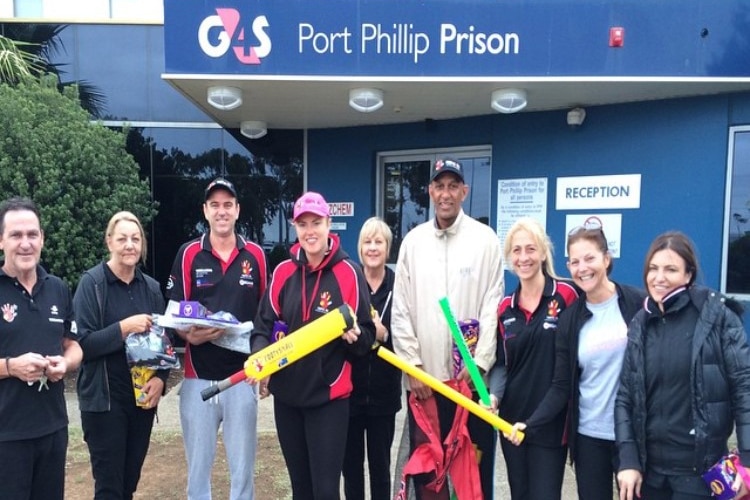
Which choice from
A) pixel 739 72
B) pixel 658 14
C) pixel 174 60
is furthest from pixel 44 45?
pixel 739 72

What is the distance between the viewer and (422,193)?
7.87 metres

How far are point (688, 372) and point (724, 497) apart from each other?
51cm

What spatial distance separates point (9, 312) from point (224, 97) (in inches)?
165

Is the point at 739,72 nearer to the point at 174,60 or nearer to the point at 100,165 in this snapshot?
the point at 174,60

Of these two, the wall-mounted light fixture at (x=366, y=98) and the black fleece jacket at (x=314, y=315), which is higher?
the wall-mounted light fixture at (x=366, y=98)

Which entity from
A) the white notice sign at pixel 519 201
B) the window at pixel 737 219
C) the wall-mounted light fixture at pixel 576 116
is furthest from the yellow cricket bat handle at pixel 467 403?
the wall-mounted light fixture at pixel 576 116

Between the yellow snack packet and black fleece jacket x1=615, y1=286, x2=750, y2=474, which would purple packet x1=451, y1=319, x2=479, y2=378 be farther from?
the yellow snack packet

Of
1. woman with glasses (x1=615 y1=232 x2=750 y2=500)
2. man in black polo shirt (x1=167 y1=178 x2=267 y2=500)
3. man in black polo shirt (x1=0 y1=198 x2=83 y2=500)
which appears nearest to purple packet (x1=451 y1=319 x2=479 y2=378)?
woman with glasses (x1=615 y1=232 x2=750 y2=500)

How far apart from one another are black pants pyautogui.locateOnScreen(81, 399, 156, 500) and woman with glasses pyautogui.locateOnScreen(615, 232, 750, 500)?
253 cm

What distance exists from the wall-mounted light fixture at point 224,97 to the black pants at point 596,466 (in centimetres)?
515

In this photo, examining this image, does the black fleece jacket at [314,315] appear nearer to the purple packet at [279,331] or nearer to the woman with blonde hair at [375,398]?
the purple packet at [279,331]

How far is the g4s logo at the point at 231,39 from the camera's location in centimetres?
592

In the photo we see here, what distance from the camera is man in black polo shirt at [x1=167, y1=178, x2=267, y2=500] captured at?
318cm

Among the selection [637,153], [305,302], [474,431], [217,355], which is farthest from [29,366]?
[637,153]
